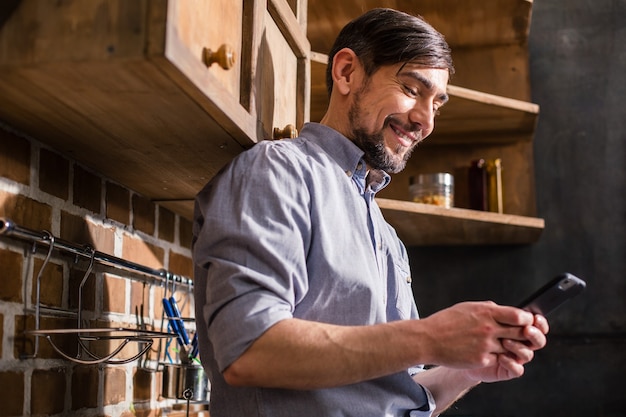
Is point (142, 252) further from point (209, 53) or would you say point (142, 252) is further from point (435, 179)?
point (435, 179)

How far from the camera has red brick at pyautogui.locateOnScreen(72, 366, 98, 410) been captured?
1364mm

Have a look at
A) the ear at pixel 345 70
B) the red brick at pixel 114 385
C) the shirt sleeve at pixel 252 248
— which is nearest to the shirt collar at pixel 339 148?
the ear at pixel 345 70

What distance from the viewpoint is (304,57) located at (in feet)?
5.80

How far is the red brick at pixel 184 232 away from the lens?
6.40 ft

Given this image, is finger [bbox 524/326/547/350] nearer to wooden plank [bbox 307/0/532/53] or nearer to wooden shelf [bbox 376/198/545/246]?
wooden shelf [bbox 376/198/545/246]

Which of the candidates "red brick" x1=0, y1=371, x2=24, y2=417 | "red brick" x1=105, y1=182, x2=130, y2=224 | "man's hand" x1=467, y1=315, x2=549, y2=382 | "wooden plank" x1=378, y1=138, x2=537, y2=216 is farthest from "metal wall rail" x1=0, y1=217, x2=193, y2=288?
"wooden plank" x1=378, y1=138, x2=537, y2=216

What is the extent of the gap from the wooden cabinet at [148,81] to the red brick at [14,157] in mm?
24

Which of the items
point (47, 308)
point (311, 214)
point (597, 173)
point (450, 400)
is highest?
point (597, 173)

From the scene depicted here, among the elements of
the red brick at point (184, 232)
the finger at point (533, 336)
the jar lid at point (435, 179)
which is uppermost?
the jar lid at point (435, 179)

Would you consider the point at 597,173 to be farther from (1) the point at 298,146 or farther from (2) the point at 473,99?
(1) the point at 298,146

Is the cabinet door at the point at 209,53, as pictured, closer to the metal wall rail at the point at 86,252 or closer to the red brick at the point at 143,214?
the metal wall rail at the point at 86,252

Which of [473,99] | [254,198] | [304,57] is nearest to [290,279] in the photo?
[254,198]

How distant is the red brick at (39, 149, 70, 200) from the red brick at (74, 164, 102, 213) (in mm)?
33

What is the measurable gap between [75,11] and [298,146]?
1.44 ft
